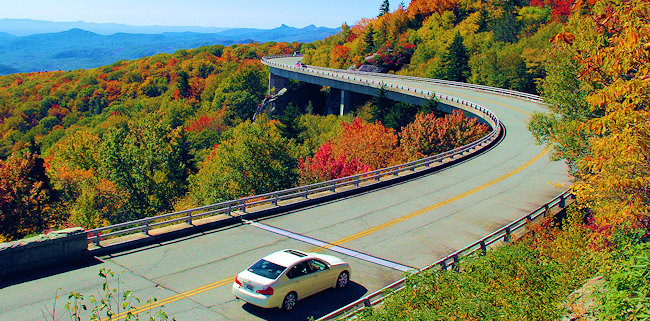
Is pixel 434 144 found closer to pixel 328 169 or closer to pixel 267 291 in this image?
pixel 328 169

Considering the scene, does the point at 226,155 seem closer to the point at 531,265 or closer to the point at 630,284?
the point at 531,265

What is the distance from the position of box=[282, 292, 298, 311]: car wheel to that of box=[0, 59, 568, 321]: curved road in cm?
21

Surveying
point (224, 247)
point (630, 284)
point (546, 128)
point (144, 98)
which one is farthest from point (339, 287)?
point (144, 98)

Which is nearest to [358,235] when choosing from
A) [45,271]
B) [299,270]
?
[299,270]

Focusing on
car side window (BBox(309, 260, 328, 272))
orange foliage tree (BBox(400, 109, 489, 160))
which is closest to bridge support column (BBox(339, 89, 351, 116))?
orange foliage tree (BBox(400, 109, 489, 160))

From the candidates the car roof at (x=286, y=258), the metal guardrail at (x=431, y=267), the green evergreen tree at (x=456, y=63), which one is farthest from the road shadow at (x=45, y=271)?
the green evergreen tree at (x=456, y=63)

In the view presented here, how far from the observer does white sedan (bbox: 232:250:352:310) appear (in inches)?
479

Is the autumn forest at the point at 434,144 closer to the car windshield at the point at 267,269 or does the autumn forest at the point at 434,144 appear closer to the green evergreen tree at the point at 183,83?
the car windshield at the point at 267,269

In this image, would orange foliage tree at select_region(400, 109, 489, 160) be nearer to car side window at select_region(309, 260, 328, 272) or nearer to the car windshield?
car side window at select_region(309, 260, 328, 272)

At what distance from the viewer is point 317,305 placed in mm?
13242

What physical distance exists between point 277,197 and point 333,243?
498 cm

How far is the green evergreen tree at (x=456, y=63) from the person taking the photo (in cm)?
8375

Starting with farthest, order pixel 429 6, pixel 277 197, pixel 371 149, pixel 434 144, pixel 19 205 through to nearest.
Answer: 1. pixel 429 6
2. pixel 371 149
3. pixel 434 144
4. pixel 19 205
5. pixel 277 197

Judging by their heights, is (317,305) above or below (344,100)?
above
